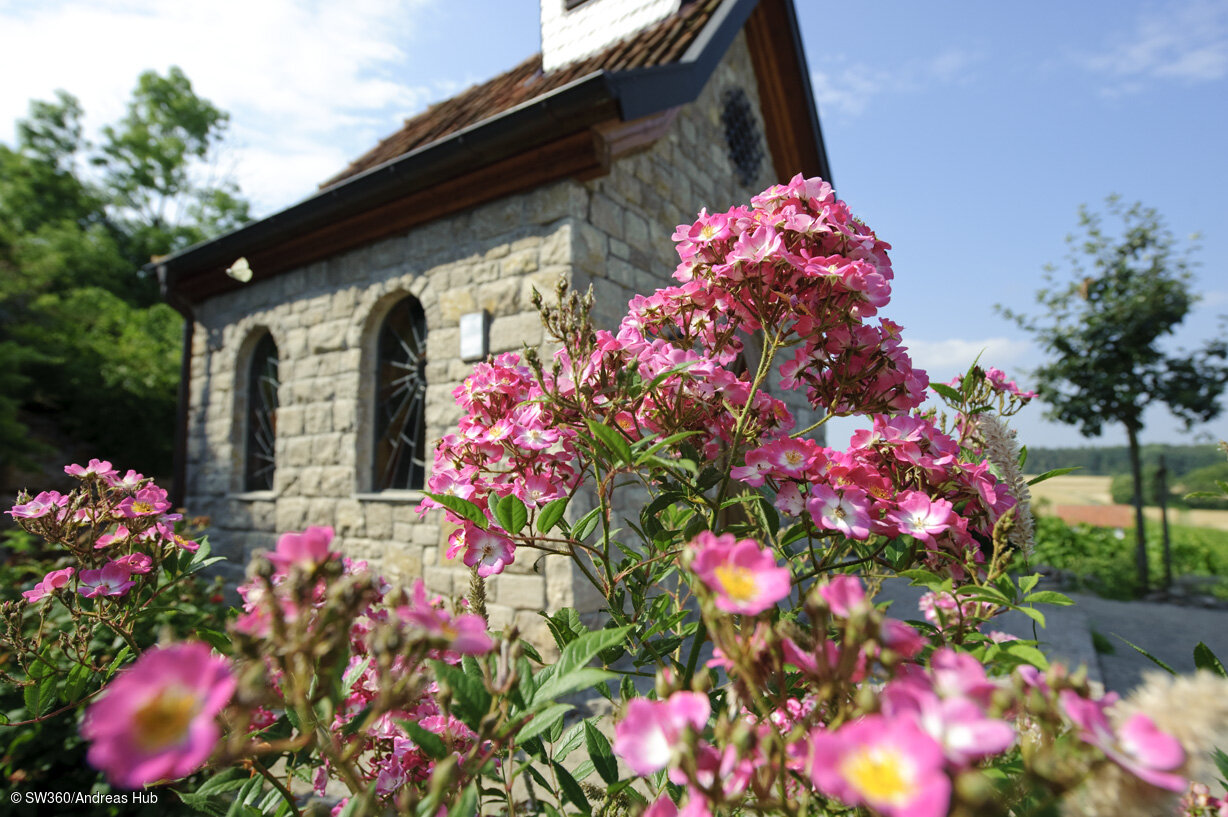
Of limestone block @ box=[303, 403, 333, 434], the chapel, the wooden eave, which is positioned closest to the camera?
the wooden eave

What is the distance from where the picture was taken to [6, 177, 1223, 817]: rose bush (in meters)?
0.38

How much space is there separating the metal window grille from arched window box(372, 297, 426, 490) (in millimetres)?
3281

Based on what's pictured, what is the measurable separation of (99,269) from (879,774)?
58.5ft

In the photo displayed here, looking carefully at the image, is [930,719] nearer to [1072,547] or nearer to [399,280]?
[399,280]

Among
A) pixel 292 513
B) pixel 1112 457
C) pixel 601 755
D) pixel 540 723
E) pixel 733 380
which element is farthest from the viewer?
pixel 1112 457

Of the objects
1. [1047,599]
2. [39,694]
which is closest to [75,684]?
[39,694]

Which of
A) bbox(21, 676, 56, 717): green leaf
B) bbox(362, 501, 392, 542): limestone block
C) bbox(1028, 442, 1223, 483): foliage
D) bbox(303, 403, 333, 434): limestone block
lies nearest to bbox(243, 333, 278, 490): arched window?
bbox(303, 403, 333, 434): limestone block

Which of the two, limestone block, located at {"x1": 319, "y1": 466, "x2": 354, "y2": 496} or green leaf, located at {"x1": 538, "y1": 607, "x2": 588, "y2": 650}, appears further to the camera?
limestone block, located at {"x1": 319, "y1": 466, "x2": 354, "y2": 496}

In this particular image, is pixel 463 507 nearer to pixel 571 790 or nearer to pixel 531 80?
pixel 571 790

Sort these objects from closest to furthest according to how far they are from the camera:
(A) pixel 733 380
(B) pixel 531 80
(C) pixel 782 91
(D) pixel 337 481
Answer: (A) pixel 733 380
(D) pixel 337 481
(B) pixel 531 80
(C) pixel 782 91

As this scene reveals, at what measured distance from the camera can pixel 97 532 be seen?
1.06 m

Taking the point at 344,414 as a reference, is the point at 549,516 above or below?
below

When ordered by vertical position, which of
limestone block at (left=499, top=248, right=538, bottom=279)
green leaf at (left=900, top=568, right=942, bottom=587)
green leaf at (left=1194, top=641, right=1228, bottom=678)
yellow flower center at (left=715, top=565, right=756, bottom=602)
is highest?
limestone block at (left=499, top=248, right=538, bottom=279)

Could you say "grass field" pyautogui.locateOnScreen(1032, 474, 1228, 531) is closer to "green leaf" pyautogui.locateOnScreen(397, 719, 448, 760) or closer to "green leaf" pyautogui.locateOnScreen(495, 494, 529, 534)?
"green leaf" pyautogui.locateOnScreen(495, 494, 529, 534)
